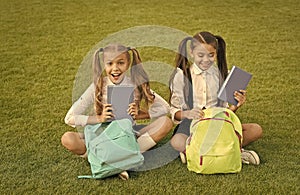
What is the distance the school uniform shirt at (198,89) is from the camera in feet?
10.5

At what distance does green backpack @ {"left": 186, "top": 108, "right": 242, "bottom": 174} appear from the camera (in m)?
2.89

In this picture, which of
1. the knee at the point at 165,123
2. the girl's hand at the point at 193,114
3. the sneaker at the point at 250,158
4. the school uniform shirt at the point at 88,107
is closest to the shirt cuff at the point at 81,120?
the school uniform shirt at the point at 88,107

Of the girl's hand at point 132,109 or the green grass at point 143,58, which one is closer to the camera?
the green grass at point 143,58

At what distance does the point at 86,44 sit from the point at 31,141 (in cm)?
233

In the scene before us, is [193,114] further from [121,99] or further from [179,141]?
[121,99]

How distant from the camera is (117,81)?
312 centimetres

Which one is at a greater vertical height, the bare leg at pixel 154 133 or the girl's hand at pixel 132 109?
the girl's hand at pixel 132 109

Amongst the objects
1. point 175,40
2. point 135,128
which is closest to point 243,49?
point 175,40

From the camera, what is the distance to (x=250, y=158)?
3.04 meters

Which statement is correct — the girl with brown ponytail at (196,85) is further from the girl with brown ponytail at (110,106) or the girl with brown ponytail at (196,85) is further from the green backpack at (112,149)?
the green backpack at (112,149)

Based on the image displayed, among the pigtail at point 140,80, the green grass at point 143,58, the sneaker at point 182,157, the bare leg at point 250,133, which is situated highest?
the pigtail at point 140,80

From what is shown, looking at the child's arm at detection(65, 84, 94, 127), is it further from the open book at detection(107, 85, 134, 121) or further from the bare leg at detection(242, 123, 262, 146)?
the bare leg at detection(242, 123, 262, 146)

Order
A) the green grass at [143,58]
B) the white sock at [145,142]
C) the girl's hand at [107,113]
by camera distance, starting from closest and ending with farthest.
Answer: the green grass at [143,58] → the girl's hand at [107,113] → the white sock at [145,142]

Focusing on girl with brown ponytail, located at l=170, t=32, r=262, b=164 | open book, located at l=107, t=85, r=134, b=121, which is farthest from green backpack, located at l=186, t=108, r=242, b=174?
open book, located at l=107, t=85, r=134, b=121
